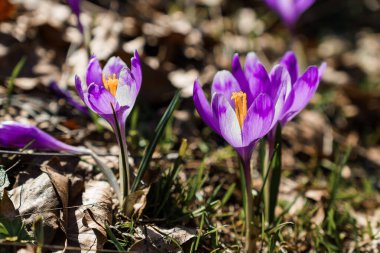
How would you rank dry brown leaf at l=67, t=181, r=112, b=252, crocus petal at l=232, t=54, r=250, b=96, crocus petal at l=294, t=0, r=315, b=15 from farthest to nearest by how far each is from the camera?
crocus petal at l=294, t=0, r=315, b=15 < crocus petal at l=232, t=54, r=250, b=96 < dry brown leaf at l=67, t=181, r=112, b=252

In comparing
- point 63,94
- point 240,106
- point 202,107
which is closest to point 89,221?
point 202,107

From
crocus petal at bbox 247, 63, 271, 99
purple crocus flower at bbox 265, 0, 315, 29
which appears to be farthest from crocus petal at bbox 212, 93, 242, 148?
purple crocus flower at bbox 265, 0, 315, 29

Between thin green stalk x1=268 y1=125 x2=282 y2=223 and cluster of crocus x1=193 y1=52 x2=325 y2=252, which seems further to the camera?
thin green stalk x1=268 y1=125 x2=282 y2=223

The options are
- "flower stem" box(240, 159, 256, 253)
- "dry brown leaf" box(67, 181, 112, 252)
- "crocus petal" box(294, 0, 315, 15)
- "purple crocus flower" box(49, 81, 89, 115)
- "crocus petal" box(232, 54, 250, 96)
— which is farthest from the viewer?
"crocus petal" box(294, 0, 315, 15)

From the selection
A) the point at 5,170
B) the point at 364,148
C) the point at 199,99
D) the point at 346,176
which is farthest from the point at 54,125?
the point at 364,148

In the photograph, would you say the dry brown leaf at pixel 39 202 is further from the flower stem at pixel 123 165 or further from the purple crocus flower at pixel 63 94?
the purple crocus flower at pixel 63 94

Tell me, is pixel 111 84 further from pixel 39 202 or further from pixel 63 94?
pixel 63 94

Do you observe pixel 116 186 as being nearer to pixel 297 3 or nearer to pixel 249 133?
pixel 249 133

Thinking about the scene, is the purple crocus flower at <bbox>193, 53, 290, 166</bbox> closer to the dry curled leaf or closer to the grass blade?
the grass blade
